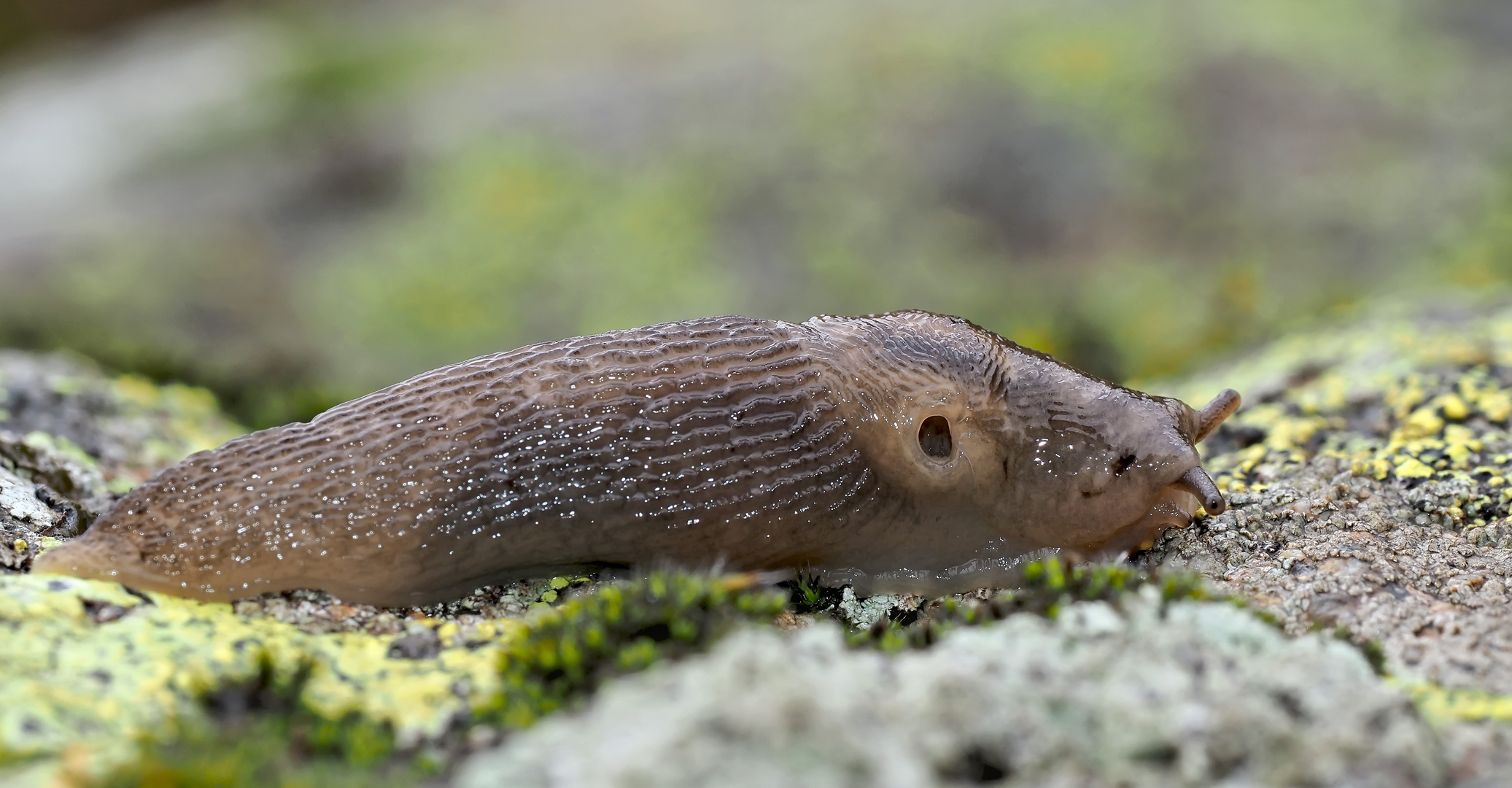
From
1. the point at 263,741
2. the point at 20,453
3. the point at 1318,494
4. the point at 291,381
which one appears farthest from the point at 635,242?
the point at 263,741

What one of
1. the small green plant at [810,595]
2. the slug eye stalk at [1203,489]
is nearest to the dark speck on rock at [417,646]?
the small green plant at [810,595]

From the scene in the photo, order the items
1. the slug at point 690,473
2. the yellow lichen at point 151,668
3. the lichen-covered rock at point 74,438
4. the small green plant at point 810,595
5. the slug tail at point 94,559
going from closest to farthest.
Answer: the yellow lichen at point 151,668
the slug tail at point 94,559
the slug at point 690,473
the small green plant at point 810,595
the lichen-covered rock at point 74,438

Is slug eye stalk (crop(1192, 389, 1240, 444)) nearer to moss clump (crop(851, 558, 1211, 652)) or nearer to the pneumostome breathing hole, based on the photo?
the pneumostome breathing hole

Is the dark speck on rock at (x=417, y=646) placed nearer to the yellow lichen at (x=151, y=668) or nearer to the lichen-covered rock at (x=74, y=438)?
the yellow lichen at (x=151, y=668)

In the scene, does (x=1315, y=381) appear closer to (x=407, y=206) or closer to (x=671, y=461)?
(x=671, y=461)

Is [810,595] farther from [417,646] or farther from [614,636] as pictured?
[417,646]

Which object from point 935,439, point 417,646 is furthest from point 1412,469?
point 417,646
